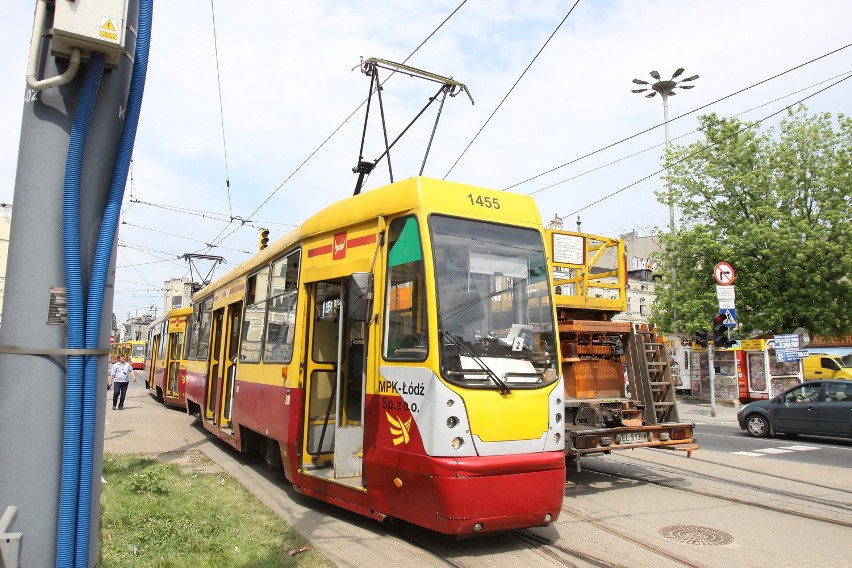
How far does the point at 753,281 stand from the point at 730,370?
4.02 meters

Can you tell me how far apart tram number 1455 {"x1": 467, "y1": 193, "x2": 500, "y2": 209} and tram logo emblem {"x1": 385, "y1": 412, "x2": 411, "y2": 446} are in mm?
2184

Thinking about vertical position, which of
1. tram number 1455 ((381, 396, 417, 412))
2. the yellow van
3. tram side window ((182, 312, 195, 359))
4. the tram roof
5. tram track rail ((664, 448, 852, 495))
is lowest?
tram track rail ((664, 448, 852, 495))

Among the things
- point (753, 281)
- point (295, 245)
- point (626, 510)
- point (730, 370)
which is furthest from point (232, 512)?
point (753, 281)

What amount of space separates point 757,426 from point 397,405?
12.8 meters

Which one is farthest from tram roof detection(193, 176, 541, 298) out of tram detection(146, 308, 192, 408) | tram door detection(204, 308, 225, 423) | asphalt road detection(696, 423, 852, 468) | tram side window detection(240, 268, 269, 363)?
tram detection(146, 308, 192, 408)

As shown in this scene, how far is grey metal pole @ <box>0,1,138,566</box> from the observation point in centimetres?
A: 218

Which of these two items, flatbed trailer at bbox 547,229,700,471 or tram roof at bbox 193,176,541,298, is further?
flatbed trailer at bbox 547,229,700,471

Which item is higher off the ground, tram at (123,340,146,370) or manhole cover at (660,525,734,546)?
tram at (123,340,146,370)

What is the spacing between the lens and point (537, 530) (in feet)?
20.6

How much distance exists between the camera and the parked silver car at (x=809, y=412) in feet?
44.7

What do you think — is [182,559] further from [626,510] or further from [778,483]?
[778,483]

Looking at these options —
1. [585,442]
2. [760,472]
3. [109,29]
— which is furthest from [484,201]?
[760,472]

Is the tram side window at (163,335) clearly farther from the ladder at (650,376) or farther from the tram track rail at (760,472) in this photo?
the tram track rail at (760,472)

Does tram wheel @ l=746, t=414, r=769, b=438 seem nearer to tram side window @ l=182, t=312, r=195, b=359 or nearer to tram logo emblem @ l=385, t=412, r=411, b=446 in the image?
tram logo emblem @ l=385, t=412, r=411, b=446
